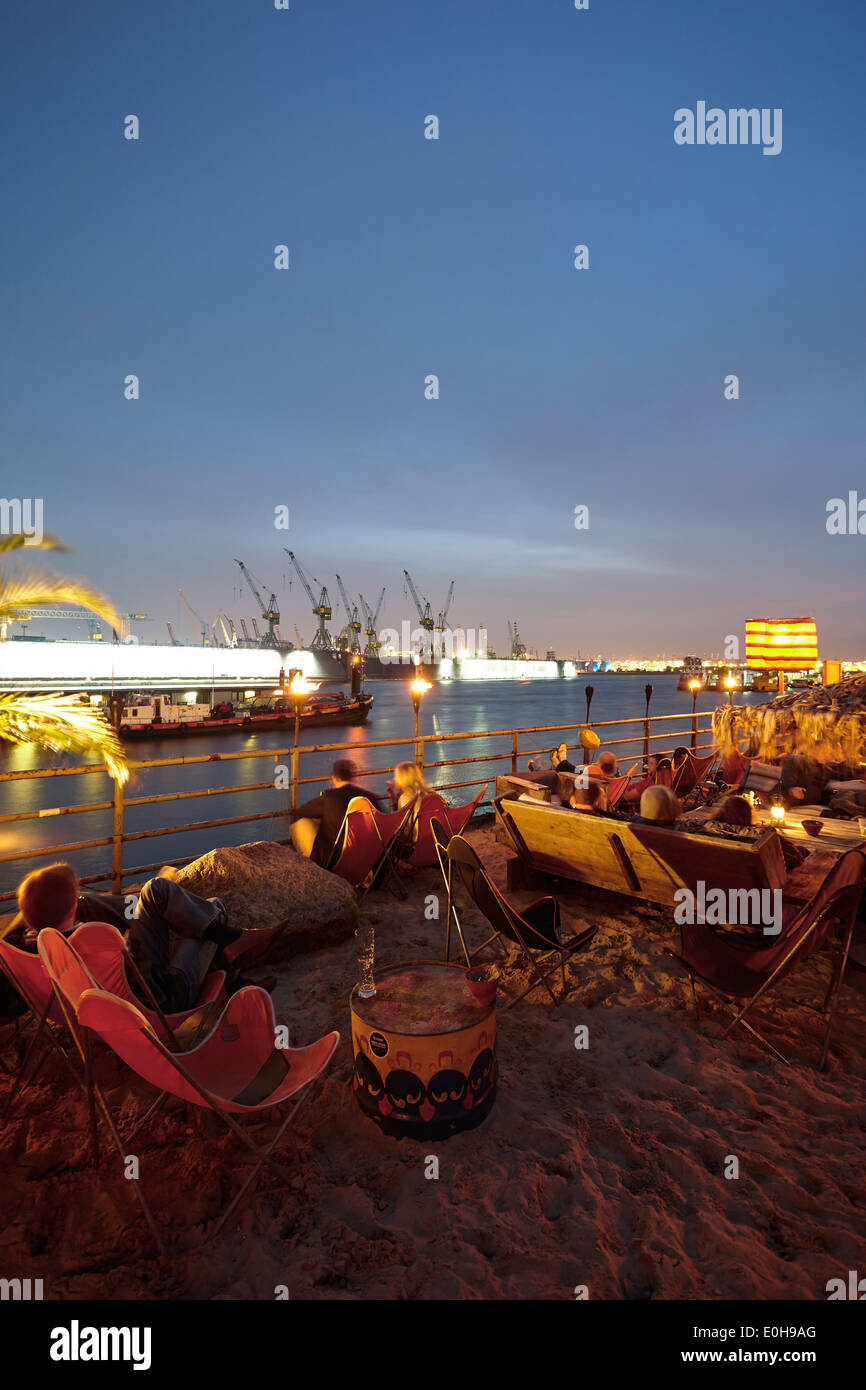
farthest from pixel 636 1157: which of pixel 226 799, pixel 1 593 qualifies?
pixel 226 799

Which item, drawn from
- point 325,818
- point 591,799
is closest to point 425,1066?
point 591,799

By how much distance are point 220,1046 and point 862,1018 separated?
3489 millimetres

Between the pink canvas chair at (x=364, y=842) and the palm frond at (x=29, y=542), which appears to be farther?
the pink canvas chair at (x=364, y=842)

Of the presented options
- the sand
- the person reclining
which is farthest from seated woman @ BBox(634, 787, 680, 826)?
the person reclining

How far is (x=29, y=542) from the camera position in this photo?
12.4 feet

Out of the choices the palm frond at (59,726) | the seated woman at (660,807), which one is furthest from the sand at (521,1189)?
the palm frond at (59,726)

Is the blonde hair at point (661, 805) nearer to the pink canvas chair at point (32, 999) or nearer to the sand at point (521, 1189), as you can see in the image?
the sand at point (521, 1189)

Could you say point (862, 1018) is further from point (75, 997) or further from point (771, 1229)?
point (75, 997)

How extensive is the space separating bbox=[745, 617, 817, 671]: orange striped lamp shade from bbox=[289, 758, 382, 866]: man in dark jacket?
12.0 m

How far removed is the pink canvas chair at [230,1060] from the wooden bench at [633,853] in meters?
2.54

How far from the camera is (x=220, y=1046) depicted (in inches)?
109

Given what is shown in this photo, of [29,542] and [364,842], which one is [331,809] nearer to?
[364,842]

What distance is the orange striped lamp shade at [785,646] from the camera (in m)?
14.4

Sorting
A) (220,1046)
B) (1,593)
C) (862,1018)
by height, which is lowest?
(862,1018)
